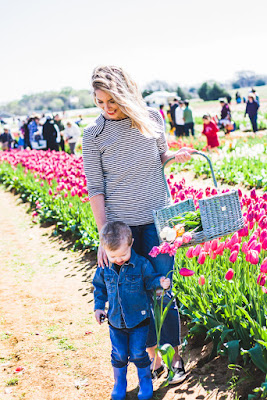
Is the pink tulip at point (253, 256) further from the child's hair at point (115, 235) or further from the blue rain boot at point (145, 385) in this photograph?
the blue rain boot at point (145, 385)

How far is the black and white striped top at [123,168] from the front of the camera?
275 centimetres

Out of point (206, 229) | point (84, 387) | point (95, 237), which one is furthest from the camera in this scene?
point (95, 237)

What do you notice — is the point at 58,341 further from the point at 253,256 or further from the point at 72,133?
the point at 72,133

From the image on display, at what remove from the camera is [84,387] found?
10.4 feet

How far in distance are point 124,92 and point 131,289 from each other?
42.1 inches

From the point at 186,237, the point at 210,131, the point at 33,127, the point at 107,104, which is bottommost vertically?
the point at 186,237

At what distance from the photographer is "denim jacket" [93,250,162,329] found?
9.02 feet

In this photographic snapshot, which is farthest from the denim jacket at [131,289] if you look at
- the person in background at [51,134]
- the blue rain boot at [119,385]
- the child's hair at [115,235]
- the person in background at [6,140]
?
the person in background at [6,140]

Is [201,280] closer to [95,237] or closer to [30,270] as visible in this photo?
[95,237]

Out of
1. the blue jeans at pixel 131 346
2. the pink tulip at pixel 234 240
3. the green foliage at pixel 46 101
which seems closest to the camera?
the blue jeans at pixel 131 346

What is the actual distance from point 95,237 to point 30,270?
35.0 inches

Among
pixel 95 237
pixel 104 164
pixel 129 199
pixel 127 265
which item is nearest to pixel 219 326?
pixel 127 265

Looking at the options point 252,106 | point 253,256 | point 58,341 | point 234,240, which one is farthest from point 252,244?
point 252,106

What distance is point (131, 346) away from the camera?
2.85m
